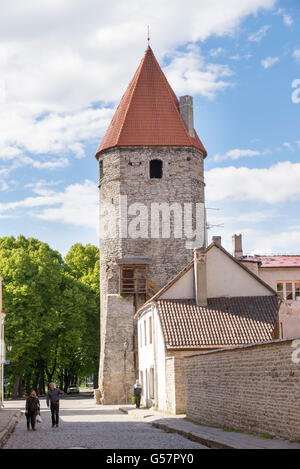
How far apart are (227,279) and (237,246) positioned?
42.8 feet

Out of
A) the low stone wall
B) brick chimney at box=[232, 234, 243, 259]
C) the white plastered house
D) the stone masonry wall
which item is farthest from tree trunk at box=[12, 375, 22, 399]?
the low stone wall

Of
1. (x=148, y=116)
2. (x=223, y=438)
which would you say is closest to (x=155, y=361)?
(x=223, y=438)

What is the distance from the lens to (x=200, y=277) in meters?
31.0

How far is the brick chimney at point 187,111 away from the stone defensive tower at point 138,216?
8.1 inches

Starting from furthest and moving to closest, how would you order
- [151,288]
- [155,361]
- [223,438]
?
[151,288], [155,361], [223,438]

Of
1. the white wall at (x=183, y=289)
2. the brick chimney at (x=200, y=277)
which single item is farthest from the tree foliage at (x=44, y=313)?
the brick chimney at (x=200, y=277)

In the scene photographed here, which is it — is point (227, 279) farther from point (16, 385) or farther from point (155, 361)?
point (16, 385)

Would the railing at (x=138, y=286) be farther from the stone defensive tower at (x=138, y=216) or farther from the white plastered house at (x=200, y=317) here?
the white plastered house at (x=200, y=317)

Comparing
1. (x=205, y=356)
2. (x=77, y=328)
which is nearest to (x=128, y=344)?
(x=77, y=328)

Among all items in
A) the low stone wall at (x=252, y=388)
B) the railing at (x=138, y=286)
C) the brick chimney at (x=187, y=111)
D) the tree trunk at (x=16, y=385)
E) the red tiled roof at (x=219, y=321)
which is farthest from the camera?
the tree trunk at (x=16, y=385)

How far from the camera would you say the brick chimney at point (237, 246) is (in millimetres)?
44406

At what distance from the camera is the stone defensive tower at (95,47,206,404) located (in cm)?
4262

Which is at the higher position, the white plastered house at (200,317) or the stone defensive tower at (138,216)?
the stone defensive tower at (138,216)
